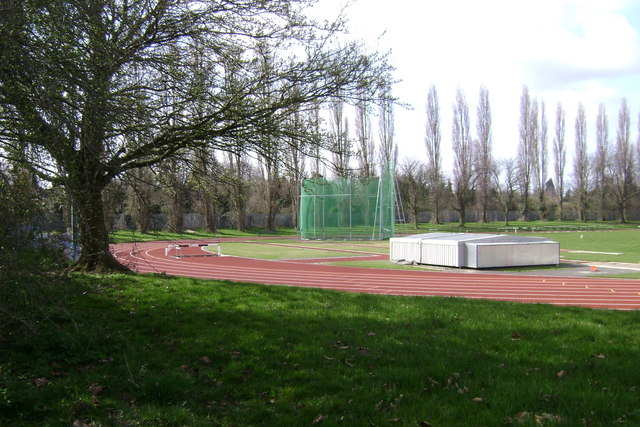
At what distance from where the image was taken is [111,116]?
5.80 metres

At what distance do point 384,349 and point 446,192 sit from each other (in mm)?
69027

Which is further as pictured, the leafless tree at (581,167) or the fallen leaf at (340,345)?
the leafless tree at (581,167)

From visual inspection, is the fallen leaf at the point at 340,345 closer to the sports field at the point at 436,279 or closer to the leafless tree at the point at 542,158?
the sports field at the point at 436,279

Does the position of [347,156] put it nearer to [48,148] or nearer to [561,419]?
[48,148]

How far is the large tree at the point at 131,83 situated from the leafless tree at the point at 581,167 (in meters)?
75.2

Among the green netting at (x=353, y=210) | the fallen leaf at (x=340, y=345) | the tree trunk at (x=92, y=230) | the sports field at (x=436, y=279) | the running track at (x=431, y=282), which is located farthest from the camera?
the green netting at (x=353, y=210)

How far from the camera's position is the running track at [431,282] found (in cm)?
1270

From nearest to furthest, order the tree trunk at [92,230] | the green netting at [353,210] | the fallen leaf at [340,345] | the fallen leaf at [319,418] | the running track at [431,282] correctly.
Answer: the fallen leaf at [319,418], the tree trunk at [92,230], the fallen leaf at [340,345], the running track at [431,282], the green netting at [353,210]

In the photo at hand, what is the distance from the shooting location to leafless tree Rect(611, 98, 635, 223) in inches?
2990

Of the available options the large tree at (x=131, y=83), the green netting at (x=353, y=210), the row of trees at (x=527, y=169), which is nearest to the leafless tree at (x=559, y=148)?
the row of trees at (x=527, y=169)

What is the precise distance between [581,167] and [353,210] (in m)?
50.5

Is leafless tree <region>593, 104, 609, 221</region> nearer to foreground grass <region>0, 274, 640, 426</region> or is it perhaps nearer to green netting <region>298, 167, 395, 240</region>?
green netting <region>298, 167, 395, 240</region>

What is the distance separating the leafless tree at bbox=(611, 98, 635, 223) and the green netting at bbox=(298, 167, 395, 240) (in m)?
52.5

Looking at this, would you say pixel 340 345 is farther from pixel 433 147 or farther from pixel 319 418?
pixel 433 147
